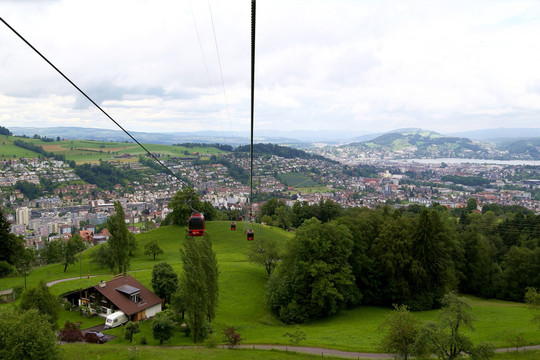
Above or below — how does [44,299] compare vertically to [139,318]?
above

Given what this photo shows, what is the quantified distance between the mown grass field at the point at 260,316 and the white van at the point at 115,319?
99cm

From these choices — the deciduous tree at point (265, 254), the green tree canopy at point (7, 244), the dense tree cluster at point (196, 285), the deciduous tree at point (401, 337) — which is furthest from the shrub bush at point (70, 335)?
the green tree canopy at point (7, 244)

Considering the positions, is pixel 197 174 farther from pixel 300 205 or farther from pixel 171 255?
pixel 171 255

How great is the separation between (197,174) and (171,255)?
12344cm

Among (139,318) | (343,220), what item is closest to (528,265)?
(343,220)

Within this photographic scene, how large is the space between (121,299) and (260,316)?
14.7 meters

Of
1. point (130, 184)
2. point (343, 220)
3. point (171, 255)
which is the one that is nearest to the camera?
point (343, 220)

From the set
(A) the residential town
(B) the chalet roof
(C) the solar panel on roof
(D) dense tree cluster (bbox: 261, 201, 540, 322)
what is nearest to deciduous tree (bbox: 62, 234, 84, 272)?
(B) the chalet roof

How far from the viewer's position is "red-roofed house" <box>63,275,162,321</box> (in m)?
36.3

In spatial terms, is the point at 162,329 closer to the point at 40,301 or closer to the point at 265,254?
the point at 40,301

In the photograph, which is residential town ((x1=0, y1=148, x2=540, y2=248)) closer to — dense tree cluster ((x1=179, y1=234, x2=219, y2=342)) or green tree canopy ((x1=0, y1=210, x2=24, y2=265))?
green tree canopy ((x1=0, y1=210, x2=24, y2=265))

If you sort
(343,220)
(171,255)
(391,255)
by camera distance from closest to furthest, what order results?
(391,255), (343,220), (171,255)

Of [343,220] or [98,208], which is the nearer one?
[343,220]

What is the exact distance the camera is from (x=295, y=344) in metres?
27.6
